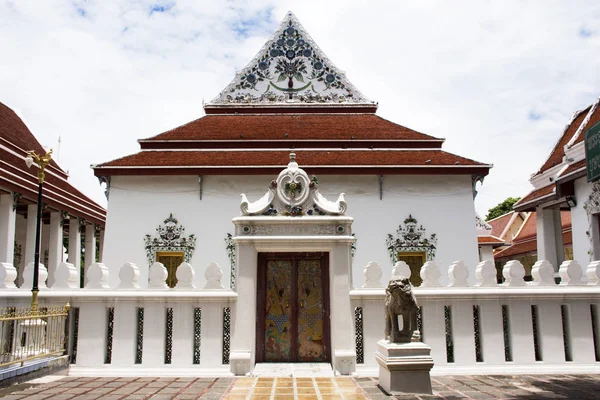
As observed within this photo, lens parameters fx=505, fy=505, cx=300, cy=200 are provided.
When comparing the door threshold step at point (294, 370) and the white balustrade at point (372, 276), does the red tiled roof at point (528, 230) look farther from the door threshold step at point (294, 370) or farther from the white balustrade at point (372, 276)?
the door threshold step at point (294, 370)

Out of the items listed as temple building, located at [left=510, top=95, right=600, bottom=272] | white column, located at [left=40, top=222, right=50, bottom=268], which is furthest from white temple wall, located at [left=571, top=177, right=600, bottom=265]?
white column, located at [left=40, top=222, right=50, bottom=268]

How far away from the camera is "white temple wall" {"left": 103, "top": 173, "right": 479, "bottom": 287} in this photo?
13.2 metres

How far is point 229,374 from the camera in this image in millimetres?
Result: 7176

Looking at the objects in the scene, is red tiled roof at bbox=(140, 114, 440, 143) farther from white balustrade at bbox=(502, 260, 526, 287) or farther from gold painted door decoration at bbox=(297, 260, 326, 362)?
white balustrade at bbox=(502, 260, 526, 287)

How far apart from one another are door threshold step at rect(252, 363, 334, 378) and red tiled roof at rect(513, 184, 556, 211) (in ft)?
27.1

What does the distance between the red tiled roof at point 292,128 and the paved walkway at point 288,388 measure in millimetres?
8830

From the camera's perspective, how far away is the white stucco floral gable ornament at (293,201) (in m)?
7.66

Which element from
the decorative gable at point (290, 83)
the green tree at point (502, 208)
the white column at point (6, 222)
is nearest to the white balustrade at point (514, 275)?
the decorative gable at point (290, 83)

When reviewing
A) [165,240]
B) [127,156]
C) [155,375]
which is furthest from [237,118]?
[155,375]

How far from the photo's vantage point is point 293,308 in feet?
25.3

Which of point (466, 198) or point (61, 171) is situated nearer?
point (466, 198)

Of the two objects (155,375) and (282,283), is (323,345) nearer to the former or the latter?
(282,283)

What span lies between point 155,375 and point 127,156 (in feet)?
26.8

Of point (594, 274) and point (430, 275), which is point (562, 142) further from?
point (430, 275)
